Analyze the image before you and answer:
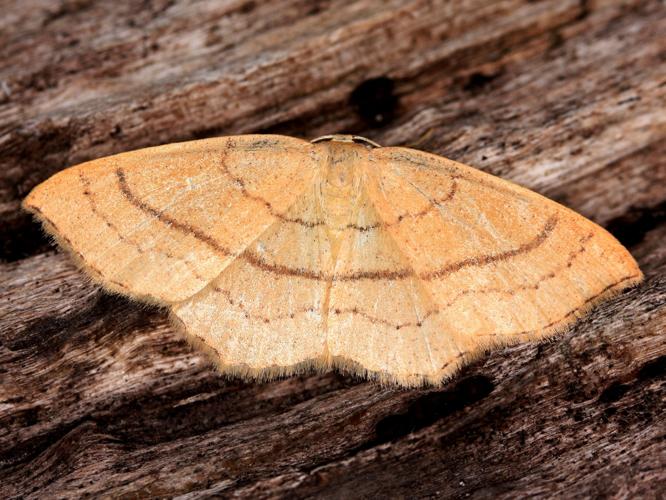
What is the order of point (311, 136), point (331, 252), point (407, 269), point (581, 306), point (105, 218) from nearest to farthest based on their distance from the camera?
point (581, 306), point (105, 218), point (407, 269), point (331, 252), point (311, 136)

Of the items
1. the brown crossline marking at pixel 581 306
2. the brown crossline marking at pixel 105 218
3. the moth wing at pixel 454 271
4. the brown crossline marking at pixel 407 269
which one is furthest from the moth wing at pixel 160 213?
the brown crossline marking at pixel 581 306

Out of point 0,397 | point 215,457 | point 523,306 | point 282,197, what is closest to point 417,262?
point 523,306

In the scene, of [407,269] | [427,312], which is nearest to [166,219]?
[407,269]

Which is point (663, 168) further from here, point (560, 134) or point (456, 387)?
point (456, 387)

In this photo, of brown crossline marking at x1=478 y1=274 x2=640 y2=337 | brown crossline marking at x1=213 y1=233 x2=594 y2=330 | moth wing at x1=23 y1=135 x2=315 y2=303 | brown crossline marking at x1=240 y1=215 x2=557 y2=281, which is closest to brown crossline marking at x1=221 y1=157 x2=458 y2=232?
moth wing at x1=23 y1=135 x2=315 y2=303

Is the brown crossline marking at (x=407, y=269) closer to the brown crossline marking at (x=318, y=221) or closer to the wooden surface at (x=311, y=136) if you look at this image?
the brown crossline marking at (x=318, y=221)

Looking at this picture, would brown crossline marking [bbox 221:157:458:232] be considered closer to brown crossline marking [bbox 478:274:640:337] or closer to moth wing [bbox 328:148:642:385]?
moth wing [bbox 328:148:642:385]

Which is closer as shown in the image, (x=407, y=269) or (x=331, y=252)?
(x=407, y=269)

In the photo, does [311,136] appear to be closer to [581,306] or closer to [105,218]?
[105,218]

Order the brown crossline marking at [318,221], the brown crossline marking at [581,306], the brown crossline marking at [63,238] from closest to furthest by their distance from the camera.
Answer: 1. the brown crossline marking at [581,306]
2. the brown crossline marking at [63,238]
3. the brown crossline marking at [318,221]
